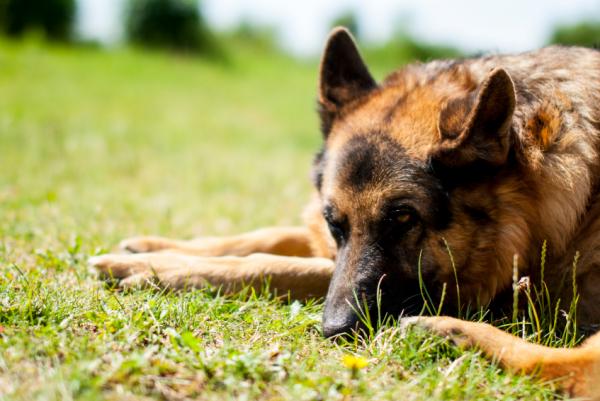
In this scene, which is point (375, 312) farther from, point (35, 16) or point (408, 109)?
point (35, 16)

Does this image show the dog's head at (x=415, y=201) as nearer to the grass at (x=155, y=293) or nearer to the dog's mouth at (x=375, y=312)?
the dog's mouth at (x=375, y=312)

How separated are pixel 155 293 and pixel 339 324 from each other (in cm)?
109

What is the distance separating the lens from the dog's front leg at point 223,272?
350 centimetres

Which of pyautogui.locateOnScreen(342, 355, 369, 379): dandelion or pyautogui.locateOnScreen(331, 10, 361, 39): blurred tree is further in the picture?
pyautogui.locateOnScreen(331, 10, 361, 39): blurred tree

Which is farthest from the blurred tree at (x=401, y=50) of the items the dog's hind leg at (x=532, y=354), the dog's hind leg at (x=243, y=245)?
the dog's hind leg at (x=532, y=354)

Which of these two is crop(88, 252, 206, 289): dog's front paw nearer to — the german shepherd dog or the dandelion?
the german shepherd dog

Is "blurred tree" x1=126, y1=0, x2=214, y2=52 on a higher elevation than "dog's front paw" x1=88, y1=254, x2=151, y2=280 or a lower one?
higher

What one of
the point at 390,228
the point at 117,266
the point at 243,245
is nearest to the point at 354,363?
the point at 390,228

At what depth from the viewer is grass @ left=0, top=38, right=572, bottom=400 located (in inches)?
92.5

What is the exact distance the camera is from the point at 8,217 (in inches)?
202

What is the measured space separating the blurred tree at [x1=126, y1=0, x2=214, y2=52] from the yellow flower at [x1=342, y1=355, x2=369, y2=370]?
68.7 feet

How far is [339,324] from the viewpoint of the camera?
295cm

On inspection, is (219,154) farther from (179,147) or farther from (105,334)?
(105,334)

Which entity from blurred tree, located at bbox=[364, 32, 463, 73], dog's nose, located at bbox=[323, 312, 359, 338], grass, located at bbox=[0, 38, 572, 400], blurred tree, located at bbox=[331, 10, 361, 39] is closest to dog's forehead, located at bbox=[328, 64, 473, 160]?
dog's nose, located at bbox=[323, 312, 359, 338]
